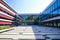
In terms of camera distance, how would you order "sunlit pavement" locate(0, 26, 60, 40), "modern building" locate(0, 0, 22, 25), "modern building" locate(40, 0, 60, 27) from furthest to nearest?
1. "modern building" locate(40, 0, 60, 27)
2. "modern building" locate(0, 0, 22, 25)
3. "sunlit pavement" locate(0, 26, 60, 40)

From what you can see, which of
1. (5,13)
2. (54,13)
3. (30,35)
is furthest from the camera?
(5,13)

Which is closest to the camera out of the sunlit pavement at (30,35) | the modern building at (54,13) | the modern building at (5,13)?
the sunlit pavement at (30,35)

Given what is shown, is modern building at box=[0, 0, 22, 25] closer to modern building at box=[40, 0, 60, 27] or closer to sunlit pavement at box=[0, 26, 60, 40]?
modern building at box=[40, 0, 60, 27]

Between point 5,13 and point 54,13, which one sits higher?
point 5,13

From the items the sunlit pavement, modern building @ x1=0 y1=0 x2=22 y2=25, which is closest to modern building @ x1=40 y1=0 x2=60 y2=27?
modern building @ x1=0 y1=0 x2=22 y2=25

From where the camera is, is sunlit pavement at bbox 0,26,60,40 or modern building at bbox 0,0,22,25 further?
modern building at bbox 0,0,22,25

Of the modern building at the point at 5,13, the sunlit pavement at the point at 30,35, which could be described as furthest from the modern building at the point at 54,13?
the sunlit pavement at the point at 30,35

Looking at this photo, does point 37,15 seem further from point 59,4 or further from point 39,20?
point 59,4

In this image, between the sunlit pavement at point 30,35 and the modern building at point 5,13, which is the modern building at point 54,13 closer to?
the modern building at point 5,13

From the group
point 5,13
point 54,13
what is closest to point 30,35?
point 54,13

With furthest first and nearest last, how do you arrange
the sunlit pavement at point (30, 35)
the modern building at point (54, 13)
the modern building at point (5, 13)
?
the modern building at point (54, 13)
the modern building at point (5, 13)
the sunlit pavement at point (30, 35)

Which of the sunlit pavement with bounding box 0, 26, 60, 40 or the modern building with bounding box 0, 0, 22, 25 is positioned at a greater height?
the modern building with bounding box 0, 0, 22, 25

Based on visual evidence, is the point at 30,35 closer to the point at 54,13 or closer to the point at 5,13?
the point at 54,13

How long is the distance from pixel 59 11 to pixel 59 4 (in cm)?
261
